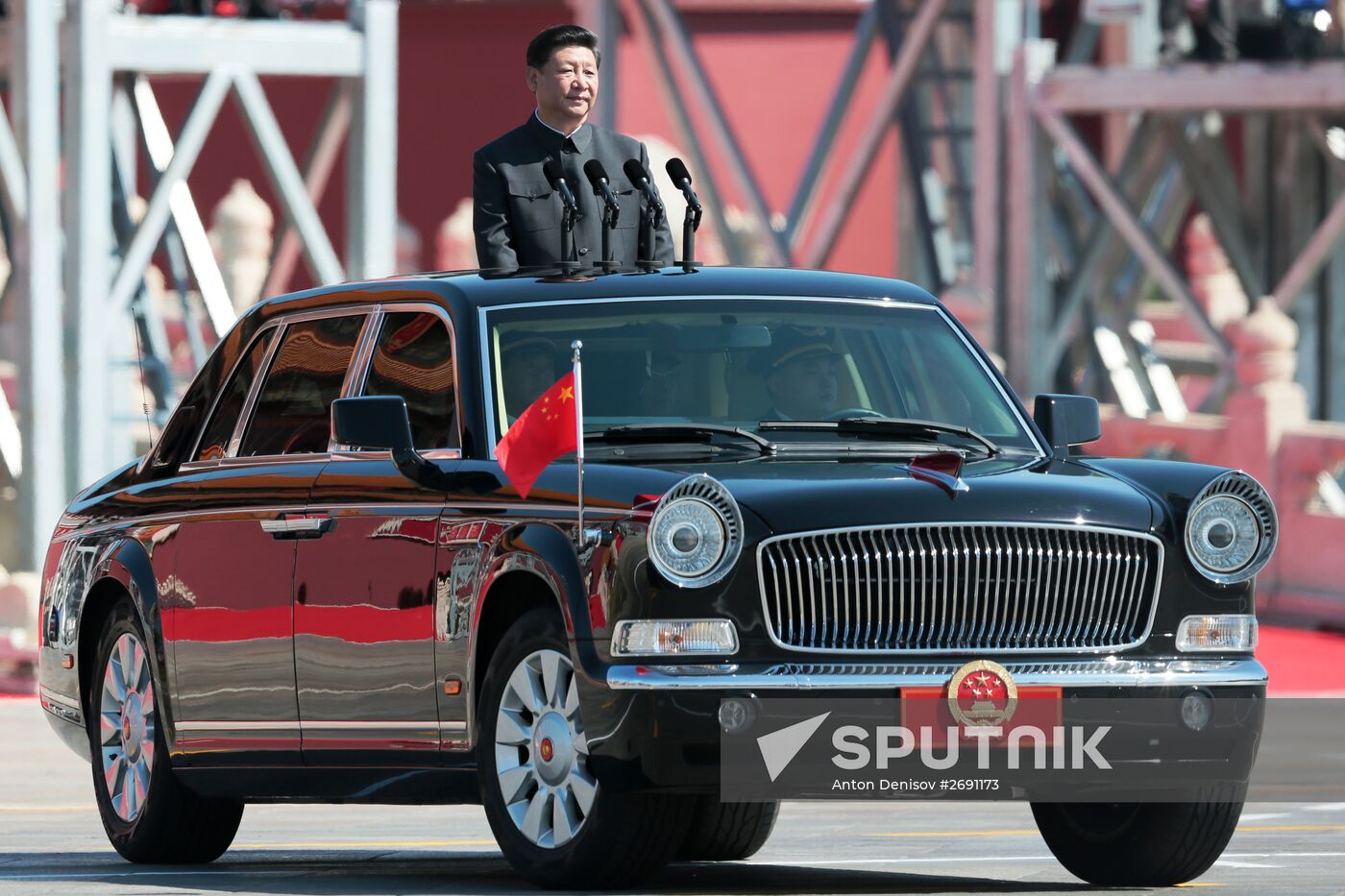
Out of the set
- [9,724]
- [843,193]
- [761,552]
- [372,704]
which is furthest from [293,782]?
[843,193]

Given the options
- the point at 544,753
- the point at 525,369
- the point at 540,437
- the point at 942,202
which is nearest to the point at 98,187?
the point at 942,202

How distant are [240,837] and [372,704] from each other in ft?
7.66

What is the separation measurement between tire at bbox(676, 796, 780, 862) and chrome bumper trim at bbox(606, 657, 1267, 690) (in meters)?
1.83

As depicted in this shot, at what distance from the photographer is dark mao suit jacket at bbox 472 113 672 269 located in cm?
1152

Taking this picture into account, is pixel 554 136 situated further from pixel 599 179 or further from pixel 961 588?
pixel 961 588

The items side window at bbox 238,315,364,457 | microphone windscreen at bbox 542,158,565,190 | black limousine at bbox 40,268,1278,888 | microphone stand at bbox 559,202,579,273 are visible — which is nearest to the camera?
black limousine at bbox 40,268,1278,888

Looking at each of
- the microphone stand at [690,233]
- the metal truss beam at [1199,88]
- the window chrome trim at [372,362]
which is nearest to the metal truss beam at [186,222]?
the metal truss beam at [1199,88]

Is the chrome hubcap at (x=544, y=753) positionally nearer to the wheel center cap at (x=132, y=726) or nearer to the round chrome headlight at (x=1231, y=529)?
the round chrome headlight at (x=1231, y=529)

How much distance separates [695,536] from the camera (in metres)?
8.88

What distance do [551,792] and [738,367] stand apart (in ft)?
4.94

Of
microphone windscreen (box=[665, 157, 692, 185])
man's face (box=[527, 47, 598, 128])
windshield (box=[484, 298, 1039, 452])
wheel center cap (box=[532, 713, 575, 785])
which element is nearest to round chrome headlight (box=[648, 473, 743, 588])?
wheel center cap (box=[532, 713, 575, 785])

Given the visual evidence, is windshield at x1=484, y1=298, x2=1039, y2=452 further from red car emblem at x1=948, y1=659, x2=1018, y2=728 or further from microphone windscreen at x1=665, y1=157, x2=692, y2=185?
red car emblem at x1=948, y1=659, x2=1018, y2=728

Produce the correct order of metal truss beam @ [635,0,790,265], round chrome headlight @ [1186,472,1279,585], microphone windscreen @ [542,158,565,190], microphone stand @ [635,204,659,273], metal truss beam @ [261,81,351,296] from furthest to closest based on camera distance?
metal truss beam @ [635,0,790,265] < metal truss beam @ [261,81,351,296] < microphone stand @ [635,204,659,273] < microphone windscreen @ [542,158,565,190] < round chrome headlight @ [1186,472,1279,585]

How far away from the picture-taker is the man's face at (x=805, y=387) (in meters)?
10.1
